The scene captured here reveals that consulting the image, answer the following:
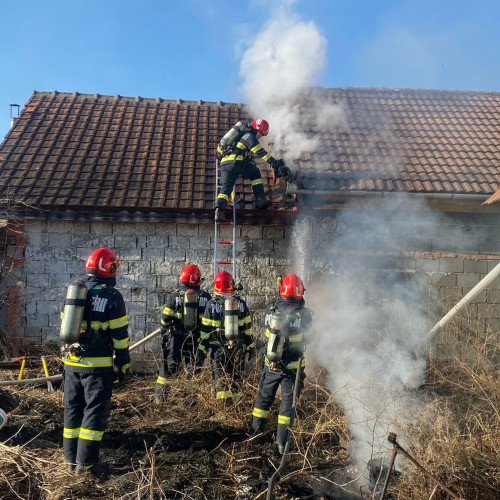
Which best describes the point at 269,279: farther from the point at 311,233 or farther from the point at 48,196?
the point at 48,196

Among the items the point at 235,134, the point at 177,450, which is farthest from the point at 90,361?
the point at 235,134

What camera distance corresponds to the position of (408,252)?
6.43 m

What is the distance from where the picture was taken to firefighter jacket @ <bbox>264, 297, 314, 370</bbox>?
15.1 feet

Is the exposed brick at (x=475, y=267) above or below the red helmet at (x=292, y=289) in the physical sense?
above

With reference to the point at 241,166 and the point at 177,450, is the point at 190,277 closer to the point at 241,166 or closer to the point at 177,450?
the point at 241,166

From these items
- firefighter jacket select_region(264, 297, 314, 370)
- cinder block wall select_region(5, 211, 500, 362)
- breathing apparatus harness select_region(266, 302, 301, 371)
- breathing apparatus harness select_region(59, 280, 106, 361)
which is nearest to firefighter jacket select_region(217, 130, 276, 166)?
cinder block wall select_region(5, 211, 500, 362)

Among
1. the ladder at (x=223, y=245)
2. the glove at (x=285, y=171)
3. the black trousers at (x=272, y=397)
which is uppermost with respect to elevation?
the glove at (x=285, y=171)

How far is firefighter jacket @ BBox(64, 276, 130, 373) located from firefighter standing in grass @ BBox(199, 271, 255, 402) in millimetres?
1520

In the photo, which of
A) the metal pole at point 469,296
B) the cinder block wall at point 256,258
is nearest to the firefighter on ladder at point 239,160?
the cinder block wall at point 256,258

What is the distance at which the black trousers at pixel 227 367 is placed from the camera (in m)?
5.21

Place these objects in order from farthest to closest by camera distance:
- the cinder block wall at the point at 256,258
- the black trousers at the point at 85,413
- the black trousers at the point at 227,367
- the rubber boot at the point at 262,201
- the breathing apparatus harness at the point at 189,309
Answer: the rubber boot at the point at 262,201 → the cinder block wall at the point at 256,258 → the breathing apparatus harness at the point at 189,309 → the black trousers at the point at 227,367 → the black trousers at the point at 85,413

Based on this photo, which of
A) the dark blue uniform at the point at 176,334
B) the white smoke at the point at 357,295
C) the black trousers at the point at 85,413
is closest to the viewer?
the black trousers at the point at 85,413

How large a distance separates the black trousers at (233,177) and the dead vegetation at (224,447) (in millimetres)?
2604

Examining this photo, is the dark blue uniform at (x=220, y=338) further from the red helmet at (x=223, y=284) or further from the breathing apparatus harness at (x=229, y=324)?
the red helmet at (x=223, y=284)
